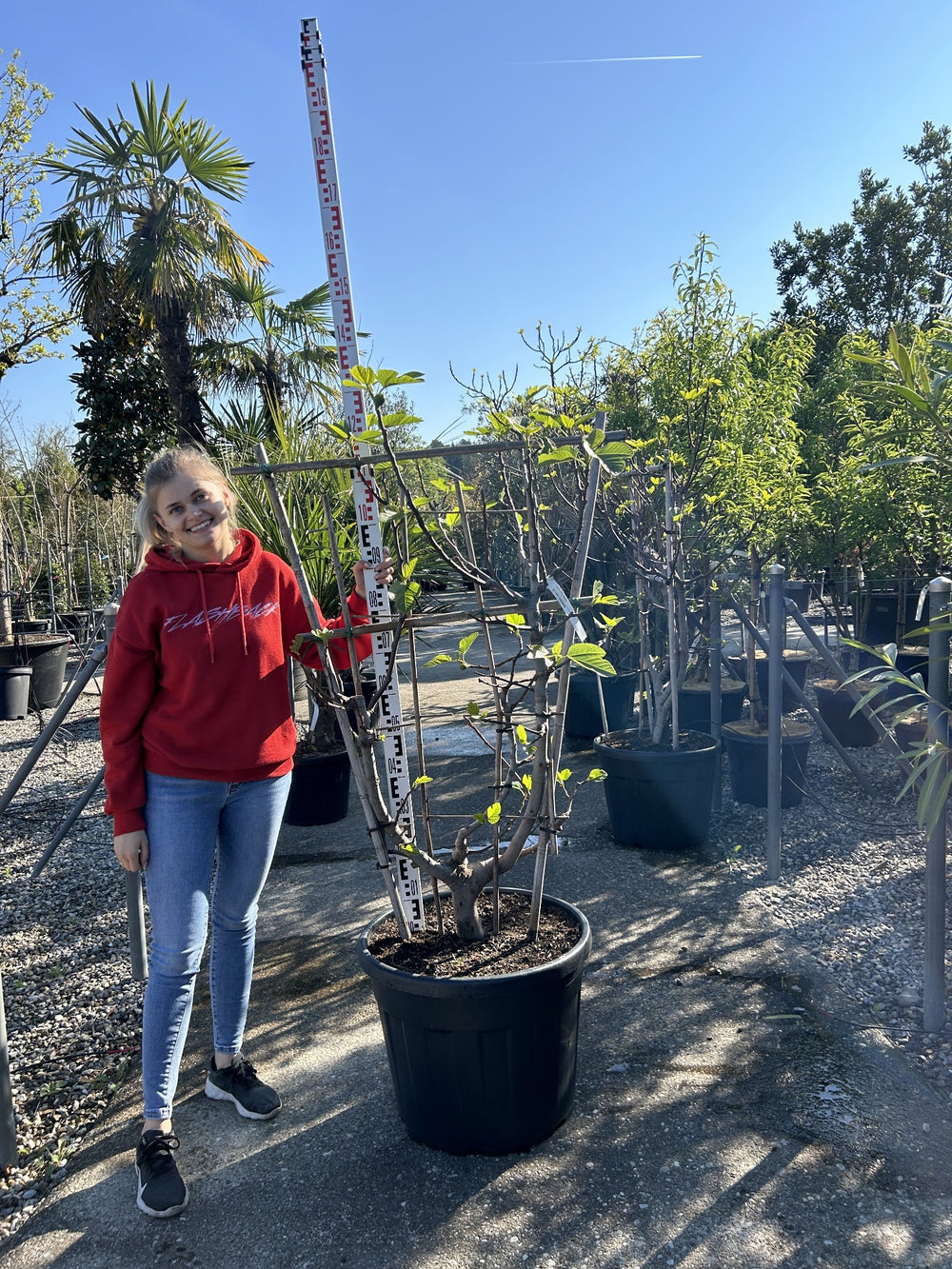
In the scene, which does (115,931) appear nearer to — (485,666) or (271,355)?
(485,666)

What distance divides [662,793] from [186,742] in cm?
275

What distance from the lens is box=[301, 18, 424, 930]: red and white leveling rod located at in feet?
8.52

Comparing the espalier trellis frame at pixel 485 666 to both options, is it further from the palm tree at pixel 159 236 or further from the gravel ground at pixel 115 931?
the palm tree at pixel 159 236

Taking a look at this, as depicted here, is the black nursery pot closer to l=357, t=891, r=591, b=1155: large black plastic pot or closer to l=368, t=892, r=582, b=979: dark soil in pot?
l=368, t=892, r=582, b=979: dark soil in pot

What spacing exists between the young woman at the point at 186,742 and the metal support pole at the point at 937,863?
165cm

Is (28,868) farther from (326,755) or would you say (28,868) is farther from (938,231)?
(938,231)

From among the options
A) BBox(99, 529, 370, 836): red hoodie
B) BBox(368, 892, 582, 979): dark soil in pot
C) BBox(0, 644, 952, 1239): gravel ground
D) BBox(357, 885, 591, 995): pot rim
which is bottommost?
BBox(0, 644, 952, 1239): gravel ground

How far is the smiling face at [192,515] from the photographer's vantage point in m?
2.27

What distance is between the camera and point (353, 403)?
9.34 feet

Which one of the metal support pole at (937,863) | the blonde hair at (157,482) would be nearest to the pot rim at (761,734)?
the metal support pole at (937,863)

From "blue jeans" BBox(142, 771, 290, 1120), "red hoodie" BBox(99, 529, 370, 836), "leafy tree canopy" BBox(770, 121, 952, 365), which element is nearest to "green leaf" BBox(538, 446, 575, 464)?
"red hoodie" BBox(99, 529, 370, 836)

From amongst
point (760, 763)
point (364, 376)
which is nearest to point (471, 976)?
point (364, 376)

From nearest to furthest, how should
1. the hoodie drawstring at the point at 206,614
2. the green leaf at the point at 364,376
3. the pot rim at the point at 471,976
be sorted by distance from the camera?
the green leaf at the point at 364,376
the pot rim at the point at 471,976
the hoodie drawstring at the point at 206,614

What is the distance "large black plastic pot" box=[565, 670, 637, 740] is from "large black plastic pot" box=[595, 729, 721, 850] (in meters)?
2.41
